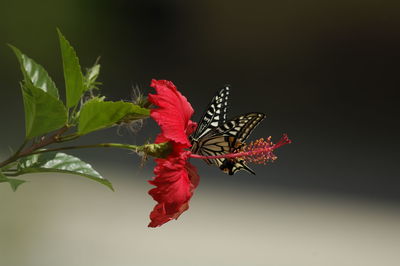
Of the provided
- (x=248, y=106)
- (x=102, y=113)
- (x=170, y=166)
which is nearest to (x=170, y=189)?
(x=170, y=166)

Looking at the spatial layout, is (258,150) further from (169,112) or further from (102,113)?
(102,113)

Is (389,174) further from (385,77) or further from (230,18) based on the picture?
(230,18)

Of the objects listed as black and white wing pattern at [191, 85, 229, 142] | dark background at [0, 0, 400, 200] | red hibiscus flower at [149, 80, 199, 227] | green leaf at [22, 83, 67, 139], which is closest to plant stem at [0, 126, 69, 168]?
green leaf at [22, 83, 67, 139]

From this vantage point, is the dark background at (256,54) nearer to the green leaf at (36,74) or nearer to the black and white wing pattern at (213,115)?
the black and white wing pattern at (213,115)

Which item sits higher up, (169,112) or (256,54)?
(169,112)

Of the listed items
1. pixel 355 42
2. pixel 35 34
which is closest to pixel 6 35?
pixel 35 34

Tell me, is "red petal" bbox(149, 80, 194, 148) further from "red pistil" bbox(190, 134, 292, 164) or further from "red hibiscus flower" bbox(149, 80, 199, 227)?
"red pistil" bbox(190, 134, 292, 164)

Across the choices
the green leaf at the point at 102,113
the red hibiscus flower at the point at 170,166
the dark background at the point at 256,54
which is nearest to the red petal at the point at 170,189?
the red hibiscus flower at the point at 170,166
